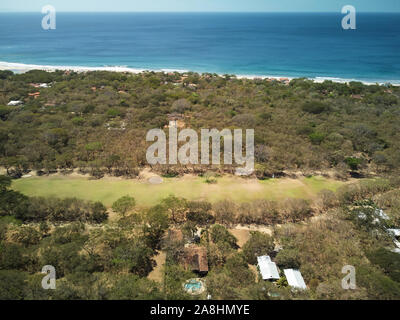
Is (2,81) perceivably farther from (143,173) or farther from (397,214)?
(397,214)

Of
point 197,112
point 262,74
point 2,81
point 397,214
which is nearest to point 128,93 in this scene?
point 197,112

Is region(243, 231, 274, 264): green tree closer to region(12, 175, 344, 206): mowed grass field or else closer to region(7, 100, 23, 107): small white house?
region(12, 175, 344, 206): mowed grass field

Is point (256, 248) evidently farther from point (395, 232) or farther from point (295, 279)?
point (395, 232)

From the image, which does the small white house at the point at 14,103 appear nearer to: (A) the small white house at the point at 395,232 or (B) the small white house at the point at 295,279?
(B) the small white house at the point at 295,279

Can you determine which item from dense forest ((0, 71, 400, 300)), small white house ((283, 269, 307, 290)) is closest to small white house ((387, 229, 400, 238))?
dense forest ((0, 71, 400, 300))

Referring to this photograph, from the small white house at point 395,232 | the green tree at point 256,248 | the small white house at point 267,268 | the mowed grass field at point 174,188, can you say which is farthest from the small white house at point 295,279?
the mowed grass field at point 174,188
